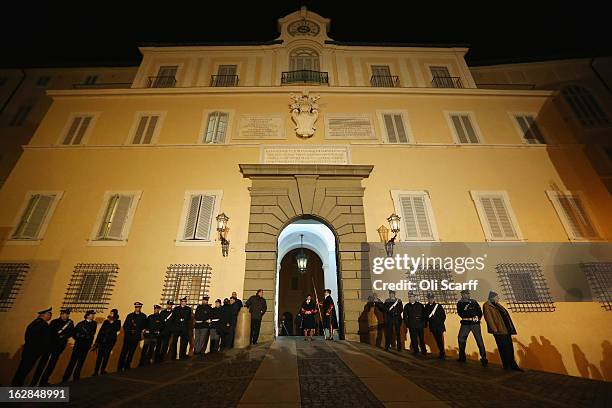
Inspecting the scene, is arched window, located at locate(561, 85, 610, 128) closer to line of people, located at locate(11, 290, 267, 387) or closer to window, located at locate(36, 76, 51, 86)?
line of people, located at locate(11, 290, 267, 387)

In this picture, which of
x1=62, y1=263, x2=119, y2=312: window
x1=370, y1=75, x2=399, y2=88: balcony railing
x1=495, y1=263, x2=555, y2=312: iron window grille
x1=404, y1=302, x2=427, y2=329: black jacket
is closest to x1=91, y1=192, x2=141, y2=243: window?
x1=62, y1=263, x2=119, y2=312: window

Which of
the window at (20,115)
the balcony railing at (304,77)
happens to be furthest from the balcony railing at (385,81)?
the window at (20,115)

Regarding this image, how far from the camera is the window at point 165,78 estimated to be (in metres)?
13.8

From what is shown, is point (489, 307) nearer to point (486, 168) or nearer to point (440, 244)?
point (440, 244)

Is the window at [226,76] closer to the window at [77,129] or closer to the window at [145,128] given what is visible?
the window at [145,128]

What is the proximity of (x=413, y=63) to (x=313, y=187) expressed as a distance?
384 inches

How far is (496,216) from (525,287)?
251 cm

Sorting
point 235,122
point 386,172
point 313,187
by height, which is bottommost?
point 313,187

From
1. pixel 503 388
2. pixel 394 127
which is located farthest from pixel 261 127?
pixel 503 388

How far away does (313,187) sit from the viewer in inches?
413

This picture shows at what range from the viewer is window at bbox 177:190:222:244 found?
9.59m

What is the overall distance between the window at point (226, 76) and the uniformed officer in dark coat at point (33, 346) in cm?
1168

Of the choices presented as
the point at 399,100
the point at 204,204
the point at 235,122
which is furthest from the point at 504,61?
the point at 204,204

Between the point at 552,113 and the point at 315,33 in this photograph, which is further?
the point at 315,33
